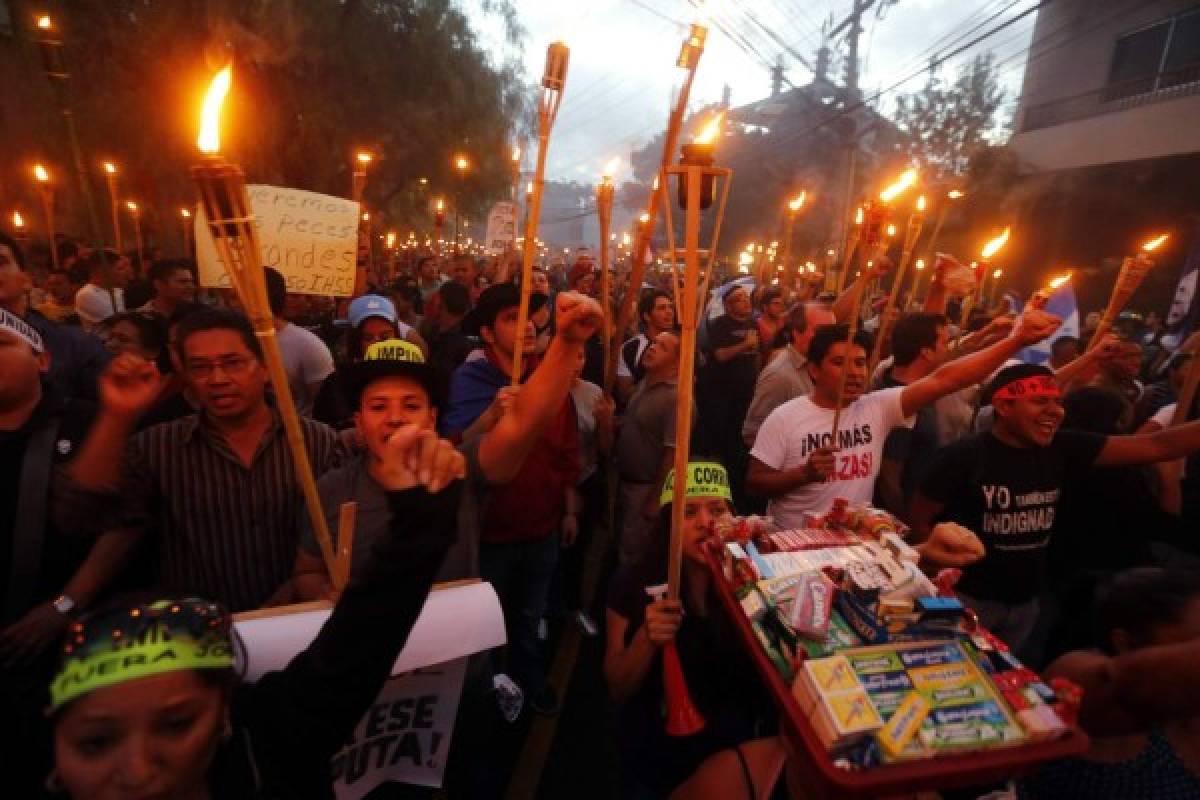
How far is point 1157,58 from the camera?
50.6 feet

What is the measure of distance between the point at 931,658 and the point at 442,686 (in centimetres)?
153

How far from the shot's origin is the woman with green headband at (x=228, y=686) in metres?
1.24

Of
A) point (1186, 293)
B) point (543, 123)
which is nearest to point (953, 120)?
point (1186, 293)

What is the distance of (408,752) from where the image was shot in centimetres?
216

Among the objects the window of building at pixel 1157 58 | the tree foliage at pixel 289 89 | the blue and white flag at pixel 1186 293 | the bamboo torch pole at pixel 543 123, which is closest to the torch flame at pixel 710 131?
the bamboo torch pole at pixel 543 123

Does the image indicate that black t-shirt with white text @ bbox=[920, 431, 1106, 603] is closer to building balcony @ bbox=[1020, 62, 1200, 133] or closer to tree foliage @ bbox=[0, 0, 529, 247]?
tree foliage @ bbox=[0, 0, 529, 247]

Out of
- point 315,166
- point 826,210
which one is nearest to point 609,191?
point 315,166

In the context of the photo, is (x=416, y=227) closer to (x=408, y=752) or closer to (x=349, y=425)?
(x=349, y=425)

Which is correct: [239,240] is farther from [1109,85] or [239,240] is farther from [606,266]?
[1109,85]

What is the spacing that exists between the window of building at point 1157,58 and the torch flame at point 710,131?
19.2 metres

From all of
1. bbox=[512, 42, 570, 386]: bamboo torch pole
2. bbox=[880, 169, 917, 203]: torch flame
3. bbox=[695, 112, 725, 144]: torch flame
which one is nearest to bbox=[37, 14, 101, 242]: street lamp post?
bbox=[512, 42, 570, 386]: bamboo torch pole

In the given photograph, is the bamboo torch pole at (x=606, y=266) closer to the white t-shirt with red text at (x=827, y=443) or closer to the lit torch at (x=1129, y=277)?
the white t-shirt with red text at (x=827, y=443)

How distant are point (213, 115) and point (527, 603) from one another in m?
2.99

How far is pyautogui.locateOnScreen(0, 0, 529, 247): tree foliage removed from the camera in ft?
41.7
